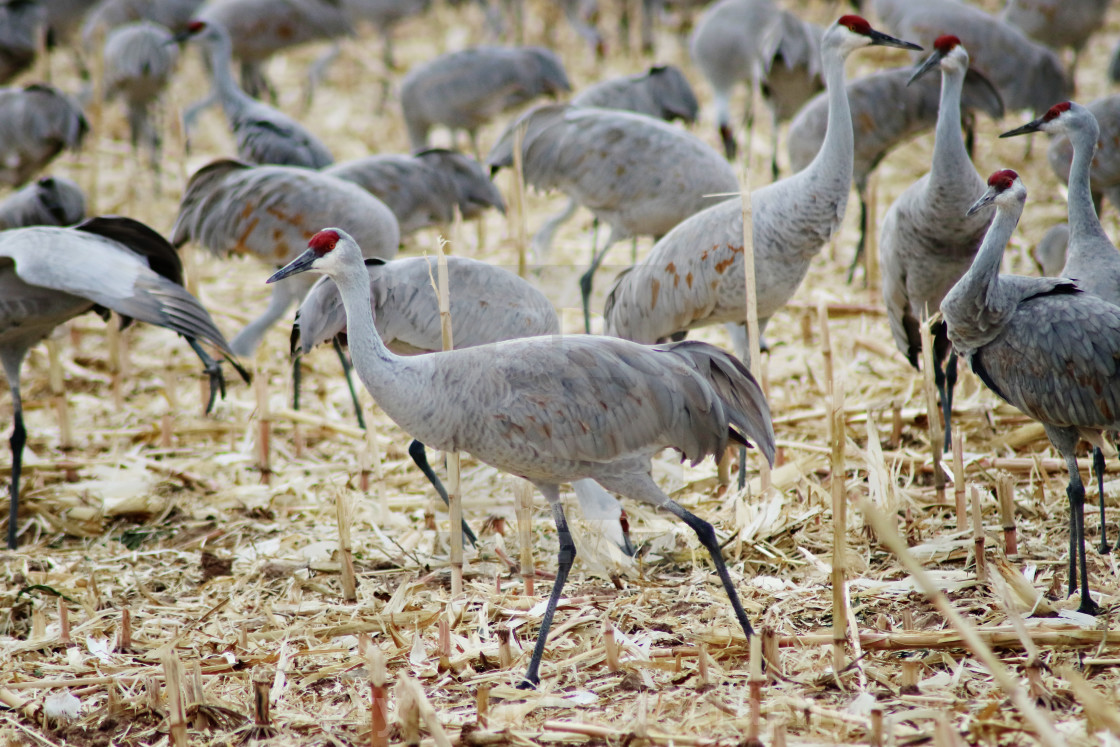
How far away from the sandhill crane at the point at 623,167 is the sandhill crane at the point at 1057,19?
189 inches

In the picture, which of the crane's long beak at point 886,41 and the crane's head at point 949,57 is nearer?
the crane's long beak at point 886,41

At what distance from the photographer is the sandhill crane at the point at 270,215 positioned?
5.46 m

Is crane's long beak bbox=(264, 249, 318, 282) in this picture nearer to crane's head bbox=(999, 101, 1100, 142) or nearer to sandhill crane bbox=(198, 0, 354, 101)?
crane's head bbox=(999, 101, 1100, 142)

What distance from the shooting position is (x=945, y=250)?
4555 mm

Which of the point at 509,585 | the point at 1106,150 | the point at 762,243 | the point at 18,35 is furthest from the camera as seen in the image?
the point at 18,35

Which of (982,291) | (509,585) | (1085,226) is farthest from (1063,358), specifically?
(509,585)

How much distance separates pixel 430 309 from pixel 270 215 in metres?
1.78

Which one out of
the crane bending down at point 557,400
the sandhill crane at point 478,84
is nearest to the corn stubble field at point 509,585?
the crane bending down at point 557,400

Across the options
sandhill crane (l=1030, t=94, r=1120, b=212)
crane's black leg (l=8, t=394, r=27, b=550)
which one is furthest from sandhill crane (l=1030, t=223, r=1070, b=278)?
crane's black leg (l=8, t=394, r=27, b=550)

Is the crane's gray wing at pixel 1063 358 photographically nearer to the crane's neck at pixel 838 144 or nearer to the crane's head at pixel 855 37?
the crane's neck at pixel 838 144

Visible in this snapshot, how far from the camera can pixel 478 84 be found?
29.1 ft

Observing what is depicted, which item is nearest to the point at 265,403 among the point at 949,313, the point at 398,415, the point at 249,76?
the point at 398,415

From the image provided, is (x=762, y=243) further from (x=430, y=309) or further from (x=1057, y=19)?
(x=1057, y=19)

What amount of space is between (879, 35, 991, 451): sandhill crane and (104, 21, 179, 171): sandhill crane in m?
6.71
